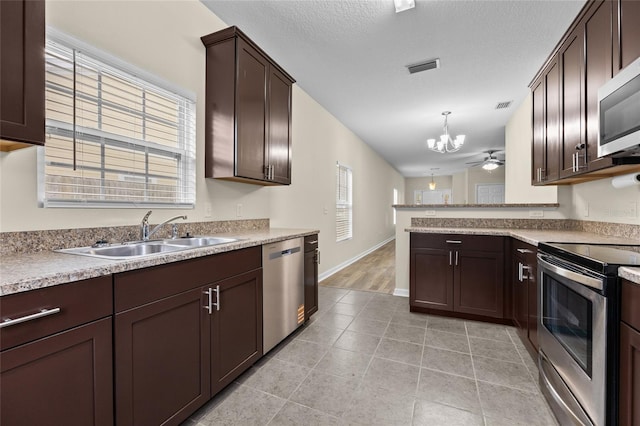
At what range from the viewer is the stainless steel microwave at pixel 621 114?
134 cm

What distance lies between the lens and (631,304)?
3.54 feet

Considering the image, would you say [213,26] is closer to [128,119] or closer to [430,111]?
[128,119]

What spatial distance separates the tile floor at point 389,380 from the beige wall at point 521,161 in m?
2.25

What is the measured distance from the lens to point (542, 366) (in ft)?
5.85

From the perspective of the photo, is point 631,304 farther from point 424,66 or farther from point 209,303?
point 424,66

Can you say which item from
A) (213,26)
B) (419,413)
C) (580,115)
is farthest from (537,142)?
(213,26)

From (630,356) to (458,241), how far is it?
6.24 ft

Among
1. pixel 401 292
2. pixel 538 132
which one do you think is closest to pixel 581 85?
pixel 538 132

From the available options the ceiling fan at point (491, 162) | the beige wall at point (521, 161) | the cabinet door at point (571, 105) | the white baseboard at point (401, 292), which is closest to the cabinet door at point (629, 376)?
the cabinet door at point (571, 105)

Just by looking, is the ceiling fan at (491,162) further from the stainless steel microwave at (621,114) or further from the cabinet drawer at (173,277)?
the cabinet drawer at (173,277)

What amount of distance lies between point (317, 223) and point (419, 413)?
3051 mm

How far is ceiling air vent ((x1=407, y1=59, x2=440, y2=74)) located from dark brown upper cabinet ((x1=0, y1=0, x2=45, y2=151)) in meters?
3.17

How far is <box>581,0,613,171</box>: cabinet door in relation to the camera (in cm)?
171

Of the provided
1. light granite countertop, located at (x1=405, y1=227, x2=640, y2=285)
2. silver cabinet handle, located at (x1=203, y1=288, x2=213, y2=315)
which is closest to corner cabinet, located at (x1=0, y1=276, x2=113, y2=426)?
silver cabinet handle, located at (x1=203, y1=288, x2=213, y2=315)
